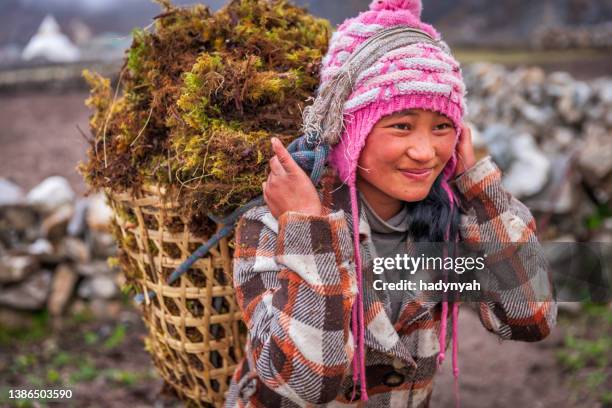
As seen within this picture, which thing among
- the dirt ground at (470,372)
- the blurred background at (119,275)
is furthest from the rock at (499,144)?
the dirt ground at (470,372)

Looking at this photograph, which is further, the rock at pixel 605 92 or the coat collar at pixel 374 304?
the rock at pixel 605 92

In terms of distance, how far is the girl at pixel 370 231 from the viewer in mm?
1607

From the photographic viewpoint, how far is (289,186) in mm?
1668

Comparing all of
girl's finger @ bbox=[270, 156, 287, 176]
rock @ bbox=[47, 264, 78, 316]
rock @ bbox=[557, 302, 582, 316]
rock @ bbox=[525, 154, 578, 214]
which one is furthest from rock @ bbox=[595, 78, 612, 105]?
girl's finger @ bbox=[270, 156, 287, 176]

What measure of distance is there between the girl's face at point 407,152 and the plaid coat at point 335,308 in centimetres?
13

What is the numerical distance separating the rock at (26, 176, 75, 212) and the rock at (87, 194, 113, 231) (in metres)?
0.23

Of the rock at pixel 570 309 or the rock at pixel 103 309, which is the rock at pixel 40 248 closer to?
the rock at pixel 103 309

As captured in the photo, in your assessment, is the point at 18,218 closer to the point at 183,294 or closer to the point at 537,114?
the point at 183,294

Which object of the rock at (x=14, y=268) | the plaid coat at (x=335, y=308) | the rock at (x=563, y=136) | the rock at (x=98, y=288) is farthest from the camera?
the rock at (x=563, y=136)

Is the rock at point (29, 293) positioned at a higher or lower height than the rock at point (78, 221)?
lower

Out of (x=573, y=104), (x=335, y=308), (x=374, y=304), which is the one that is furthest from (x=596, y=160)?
(x=335, y=308)

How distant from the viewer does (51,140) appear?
295 inches

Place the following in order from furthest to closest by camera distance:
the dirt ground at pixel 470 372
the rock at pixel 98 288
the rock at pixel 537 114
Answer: the rock at pixel 537 114, the rock at pixel 98 288, the dirt ground at pixel 470 372

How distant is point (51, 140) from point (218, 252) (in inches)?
249
